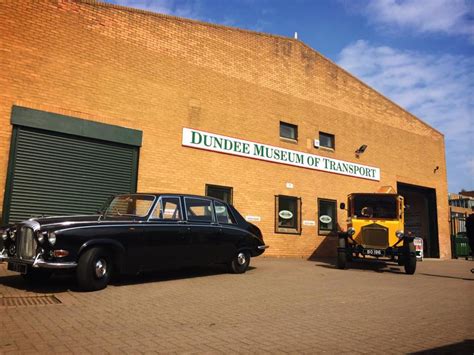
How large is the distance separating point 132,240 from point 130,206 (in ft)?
2.94

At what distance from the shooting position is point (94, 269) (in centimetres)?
689

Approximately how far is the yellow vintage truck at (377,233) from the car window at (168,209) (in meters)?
6.04

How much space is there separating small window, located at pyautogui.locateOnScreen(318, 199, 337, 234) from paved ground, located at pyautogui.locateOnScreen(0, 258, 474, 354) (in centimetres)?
796

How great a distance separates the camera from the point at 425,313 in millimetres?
6316

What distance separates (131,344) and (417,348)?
290 centimetres

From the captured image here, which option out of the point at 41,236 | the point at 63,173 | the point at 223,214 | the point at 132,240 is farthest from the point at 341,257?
the point at 41,236

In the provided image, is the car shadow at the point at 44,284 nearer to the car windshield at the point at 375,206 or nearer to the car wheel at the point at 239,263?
the car wheel at the point at 239,263

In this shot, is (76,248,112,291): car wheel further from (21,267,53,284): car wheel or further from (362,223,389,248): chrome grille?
(362,223,389,248): chrome grille

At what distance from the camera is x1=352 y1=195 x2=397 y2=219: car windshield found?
13.6 m

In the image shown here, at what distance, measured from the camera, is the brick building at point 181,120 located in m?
10.6

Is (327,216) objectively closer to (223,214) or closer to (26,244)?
(223,214)

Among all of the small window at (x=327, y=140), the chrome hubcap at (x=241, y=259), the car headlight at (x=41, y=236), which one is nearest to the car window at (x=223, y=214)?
the chrome hubcap at (x=241, y=259)

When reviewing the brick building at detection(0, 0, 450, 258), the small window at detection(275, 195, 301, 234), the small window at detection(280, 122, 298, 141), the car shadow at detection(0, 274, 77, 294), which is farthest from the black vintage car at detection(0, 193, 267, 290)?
the small window at detection(280, 122, 298, 141)

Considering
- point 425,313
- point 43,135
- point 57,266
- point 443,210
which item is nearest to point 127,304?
point 57,266
